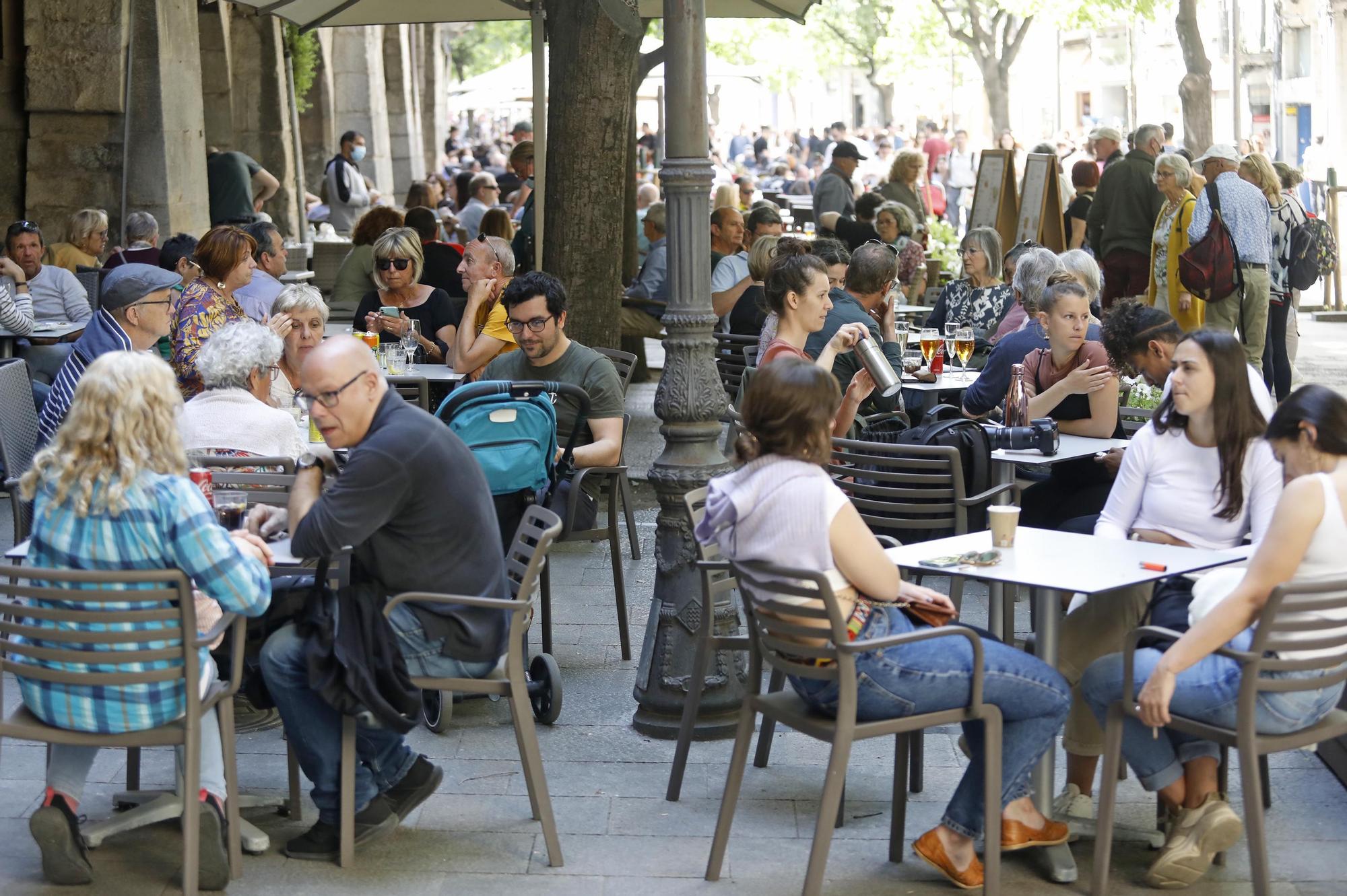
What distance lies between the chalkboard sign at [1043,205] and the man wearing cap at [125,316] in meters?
8.95

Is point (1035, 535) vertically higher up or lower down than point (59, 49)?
lower down

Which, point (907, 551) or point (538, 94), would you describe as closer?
point (907, 551)

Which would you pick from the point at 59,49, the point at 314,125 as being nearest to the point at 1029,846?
the point at 59,49

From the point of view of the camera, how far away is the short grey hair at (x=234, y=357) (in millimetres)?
5387

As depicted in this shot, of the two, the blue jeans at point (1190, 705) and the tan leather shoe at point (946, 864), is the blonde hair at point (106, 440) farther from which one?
the blue jeans at point (1190, 705)

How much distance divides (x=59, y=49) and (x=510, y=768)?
975 centimetres

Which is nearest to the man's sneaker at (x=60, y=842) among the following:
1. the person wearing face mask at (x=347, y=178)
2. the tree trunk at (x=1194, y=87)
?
the person wearing face mask at (x=347, y=178)

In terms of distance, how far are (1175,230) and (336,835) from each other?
→ 8455 millimetres

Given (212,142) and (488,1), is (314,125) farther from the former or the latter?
(488,1)

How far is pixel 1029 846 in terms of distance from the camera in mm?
4406

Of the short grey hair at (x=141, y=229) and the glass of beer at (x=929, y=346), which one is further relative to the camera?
the short grey hair at (x=141, y=229)

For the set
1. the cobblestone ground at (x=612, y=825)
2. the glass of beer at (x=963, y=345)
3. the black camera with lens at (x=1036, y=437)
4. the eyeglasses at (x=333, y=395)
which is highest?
the eyeglasses at (x=333, y=395)

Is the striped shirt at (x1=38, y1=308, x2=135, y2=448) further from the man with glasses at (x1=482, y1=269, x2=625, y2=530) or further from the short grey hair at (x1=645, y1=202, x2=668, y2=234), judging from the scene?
the short grey hair at (x1=645, y1=202, x2=668, y2=234)

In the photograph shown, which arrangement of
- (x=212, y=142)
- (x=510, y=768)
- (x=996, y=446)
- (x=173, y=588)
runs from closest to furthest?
(x=173, y=588)
(x=510, y=768)
(x=996, y=446)
(x=212, y=142)
